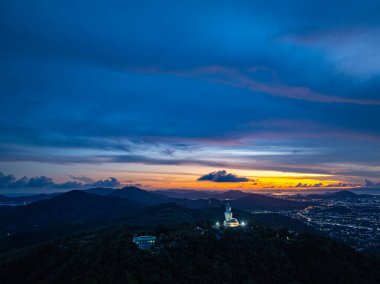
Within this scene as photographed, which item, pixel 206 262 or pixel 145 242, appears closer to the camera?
pixel 206 262

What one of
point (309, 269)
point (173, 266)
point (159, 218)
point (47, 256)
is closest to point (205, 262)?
point (173, 266)

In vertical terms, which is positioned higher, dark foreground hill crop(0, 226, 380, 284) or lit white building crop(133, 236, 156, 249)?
lit white building crop(133, 236, 156, 249)

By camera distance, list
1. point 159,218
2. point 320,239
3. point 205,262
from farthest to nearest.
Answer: point 159,218
point 320,239
point 205,262

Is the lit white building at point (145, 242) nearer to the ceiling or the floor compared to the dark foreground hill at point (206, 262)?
nearer to the ceiling

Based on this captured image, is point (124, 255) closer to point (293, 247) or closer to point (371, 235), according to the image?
point (293, 247)

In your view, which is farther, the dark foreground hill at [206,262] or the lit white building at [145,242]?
the lit white building at [145,242]

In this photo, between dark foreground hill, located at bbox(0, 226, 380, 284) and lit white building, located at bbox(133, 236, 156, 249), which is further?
lit white building, located at bbox(133, 236, 156, 249)

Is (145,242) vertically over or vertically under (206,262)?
over

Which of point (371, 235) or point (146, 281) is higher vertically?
point (146, 281)
